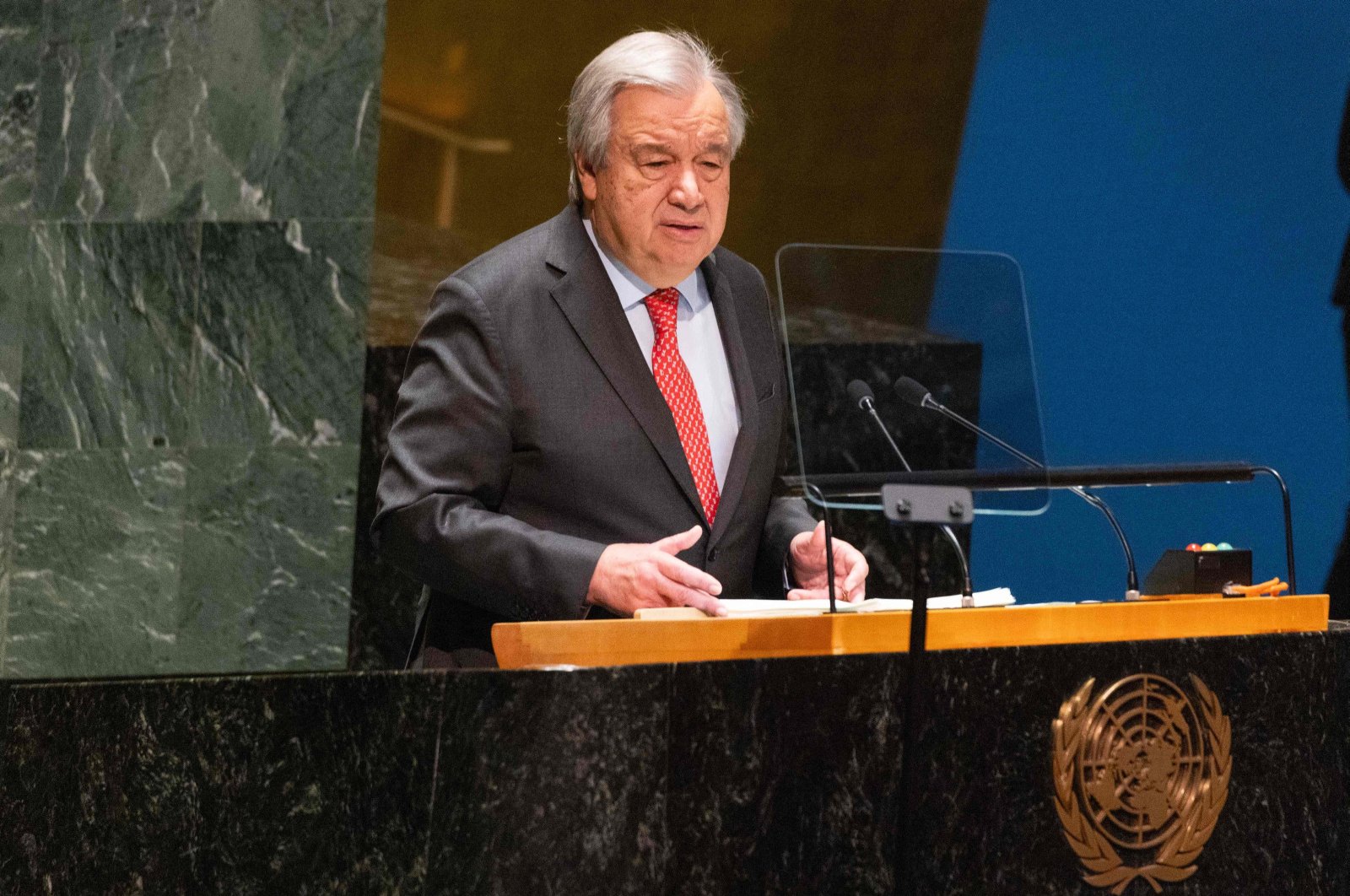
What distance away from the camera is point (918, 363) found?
1979 mm

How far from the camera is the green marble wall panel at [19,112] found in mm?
4793

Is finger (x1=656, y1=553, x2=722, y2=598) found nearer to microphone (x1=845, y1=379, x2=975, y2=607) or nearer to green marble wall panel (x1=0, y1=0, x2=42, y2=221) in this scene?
microphone (x1=845, y1=379, x2=975, y2=607)

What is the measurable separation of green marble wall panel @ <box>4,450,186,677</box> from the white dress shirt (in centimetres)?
264

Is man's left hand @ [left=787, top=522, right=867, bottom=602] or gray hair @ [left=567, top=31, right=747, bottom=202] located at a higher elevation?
gray hair @ [left=567, top=31, right=747, bottom=202]

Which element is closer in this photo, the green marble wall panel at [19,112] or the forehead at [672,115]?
the forehead at [672,115]

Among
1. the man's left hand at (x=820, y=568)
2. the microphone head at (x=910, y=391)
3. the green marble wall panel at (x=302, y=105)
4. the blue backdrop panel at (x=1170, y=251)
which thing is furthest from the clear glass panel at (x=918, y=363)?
the green marble wall panel at (x=302, y=105)

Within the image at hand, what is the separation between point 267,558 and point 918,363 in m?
3.09

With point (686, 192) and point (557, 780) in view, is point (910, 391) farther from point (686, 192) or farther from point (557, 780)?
point (557, 780)

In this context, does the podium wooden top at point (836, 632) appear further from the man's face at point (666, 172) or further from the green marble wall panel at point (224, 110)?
the green marble wall panel at point (224, 110)

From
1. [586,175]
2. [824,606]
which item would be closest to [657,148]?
[586,175]

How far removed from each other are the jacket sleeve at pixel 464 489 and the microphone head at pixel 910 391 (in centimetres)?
45

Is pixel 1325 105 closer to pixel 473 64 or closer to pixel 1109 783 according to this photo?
pixel 473 64

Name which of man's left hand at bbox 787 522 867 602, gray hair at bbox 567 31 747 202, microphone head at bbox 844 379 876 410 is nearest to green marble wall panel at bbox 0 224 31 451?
gray hair at bbox 567 31 747 202

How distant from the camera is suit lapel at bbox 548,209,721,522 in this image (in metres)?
2.33
